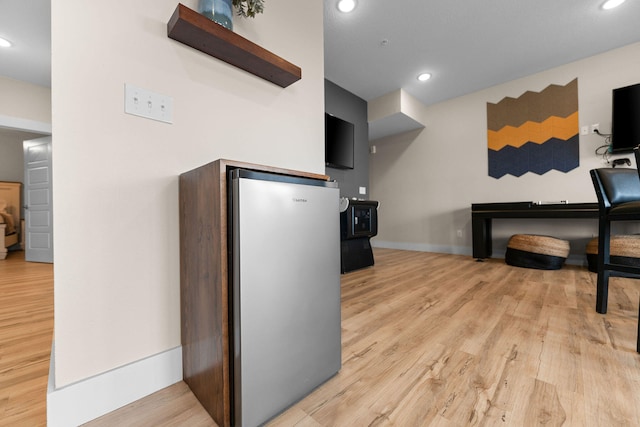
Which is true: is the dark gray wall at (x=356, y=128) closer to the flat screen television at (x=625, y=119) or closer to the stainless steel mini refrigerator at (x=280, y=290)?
the stainless steel mini refrigerator at (x=280, y=290)

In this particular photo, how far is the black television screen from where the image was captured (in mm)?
3102

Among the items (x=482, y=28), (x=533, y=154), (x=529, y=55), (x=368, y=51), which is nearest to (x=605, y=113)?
(x=533, y=154)

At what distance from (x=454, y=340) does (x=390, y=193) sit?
364cm

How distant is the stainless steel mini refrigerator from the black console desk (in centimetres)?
298

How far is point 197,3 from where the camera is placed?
1.01 metres

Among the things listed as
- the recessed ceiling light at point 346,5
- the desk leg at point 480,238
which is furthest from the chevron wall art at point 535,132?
the recessed ceiling light at point 346,5

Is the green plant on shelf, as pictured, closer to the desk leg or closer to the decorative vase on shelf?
the decorative vase on shelf

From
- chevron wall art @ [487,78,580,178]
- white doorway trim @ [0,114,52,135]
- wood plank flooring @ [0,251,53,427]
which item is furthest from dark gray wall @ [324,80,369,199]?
white doorway trim @ [0,114,52,135]

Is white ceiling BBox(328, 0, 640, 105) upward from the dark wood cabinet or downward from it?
upward

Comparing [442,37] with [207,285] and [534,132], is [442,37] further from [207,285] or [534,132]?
[207,285]

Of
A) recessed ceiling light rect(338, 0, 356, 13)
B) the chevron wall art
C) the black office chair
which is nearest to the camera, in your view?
the black office chair

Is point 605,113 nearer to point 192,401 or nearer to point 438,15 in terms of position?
point 438,15

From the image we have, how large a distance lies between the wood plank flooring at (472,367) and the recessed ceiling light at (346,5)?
2375 mm

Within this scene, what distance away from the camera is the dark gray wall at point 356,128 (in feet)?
11.0
